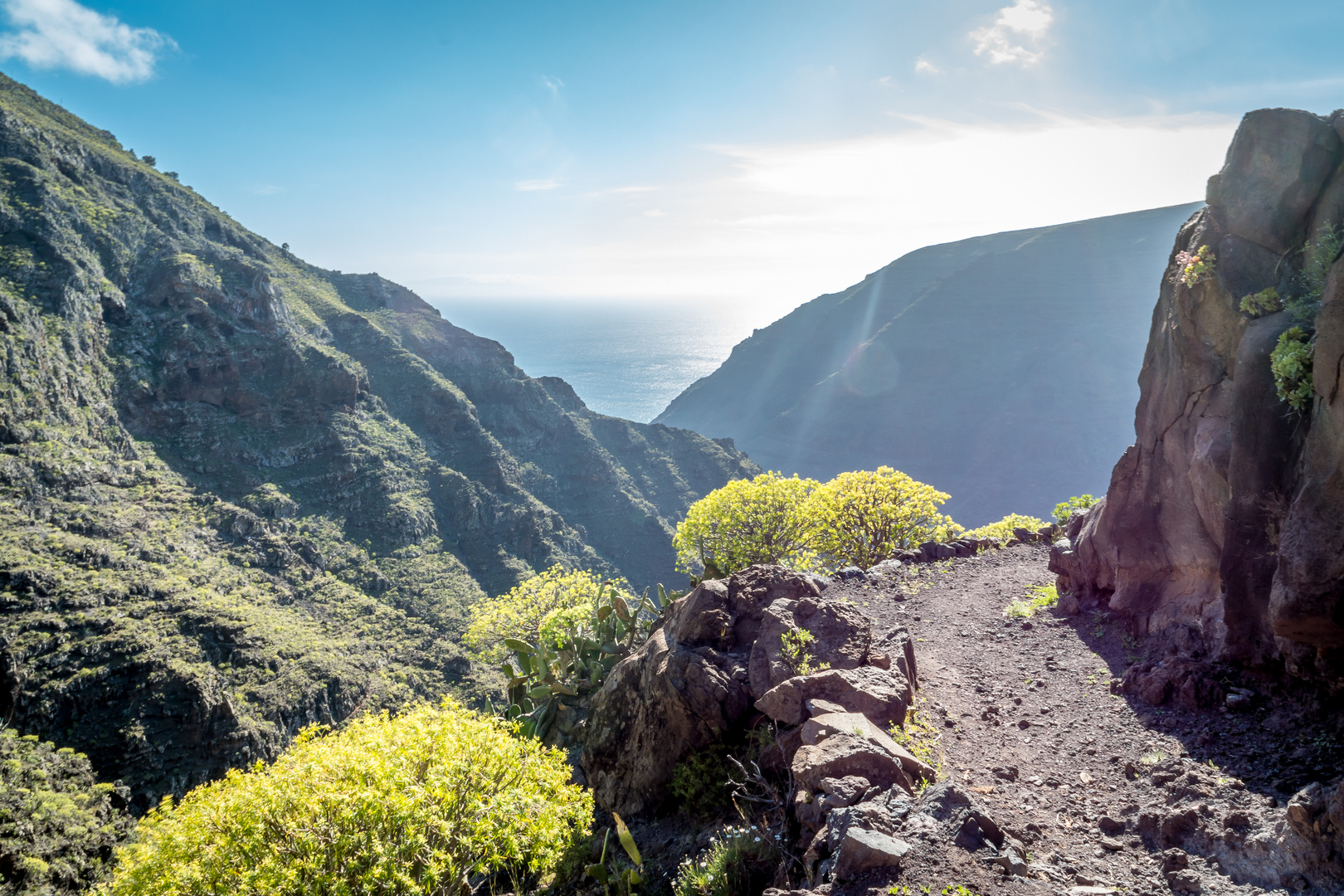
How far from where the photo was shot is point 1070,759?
8.34 m

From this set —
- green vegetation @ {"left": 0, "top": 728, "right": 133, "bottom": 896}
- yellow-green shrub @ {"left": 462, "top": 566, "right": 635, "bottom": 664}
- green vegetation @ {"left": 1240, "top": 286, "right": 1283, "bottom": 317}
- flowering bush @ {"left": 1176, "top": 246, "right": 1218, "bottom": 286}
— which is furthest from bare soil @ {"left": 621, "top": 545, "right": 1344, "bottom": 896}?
green vegetation @ {"left": 0, "top": 728, "right": 133, "bottom": 896}

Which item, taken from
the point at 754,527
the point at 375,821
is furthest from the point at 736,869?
the point at 754,527

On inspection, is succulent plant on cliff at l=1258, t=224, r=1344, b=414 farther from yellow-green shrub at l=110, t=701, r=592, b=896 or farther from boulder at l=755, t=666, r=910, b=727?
yellow-green shrub at l=110, t=701, r=592, b=896

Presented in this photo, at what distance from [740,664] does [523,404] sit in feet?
317

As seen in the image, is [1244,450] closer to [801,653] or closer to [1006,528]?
Answer: [801,653]

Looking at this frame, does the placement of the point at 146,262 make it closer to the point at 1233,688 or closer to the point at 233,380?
the point at 233,380

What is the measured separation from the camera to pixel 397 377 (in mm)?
90750

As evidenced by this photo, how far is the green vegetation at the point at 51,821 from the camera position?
26625mm

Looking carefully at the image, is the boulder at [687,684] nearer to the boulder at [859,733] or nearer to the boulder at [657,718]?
the boulder at [657,718]

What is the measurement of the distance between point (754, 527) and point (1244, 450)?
53.4ft

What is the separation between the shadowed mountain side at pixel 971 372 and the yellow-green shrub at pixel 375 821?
105 meters

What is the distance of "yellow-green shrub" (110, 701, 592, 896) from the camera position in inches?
307

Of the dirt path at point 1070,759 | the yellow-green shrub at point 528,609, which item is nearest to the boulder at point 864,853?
the dirt path at point 1070,759

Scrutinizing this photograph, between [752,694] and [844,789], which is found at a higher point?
[844,789]
